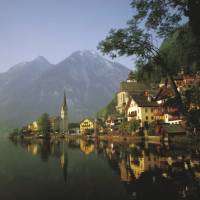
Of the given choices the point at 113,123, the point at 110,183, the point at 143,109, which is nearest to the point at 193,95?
the point at 110,183

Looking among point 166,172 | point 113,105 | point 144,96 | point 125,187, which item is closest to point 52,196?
point 125,187

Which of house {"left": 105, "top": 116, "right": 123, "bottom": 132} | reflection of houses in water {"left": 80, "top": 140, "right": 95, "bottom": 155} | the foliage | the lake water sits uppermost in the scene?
the foliage

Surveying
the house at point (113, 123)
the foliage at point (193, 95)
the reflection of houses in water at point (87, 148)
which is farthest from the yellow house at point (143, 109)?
the foliage at point (193, 95)

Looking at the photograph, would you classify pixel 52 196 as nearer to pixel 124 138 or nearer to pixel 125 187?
pixel 125 187

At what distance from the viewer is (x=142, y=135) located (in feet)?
282

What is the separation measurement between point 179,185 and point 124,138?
68302 millimetres

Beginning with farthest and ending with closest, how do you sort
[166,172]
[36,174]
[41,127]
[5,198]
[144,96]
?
[41,127]
[144,96]
[36,174]
[166,172]
[5,198]

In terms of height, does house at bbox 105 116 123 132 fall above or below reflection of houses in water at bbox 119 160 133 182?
above

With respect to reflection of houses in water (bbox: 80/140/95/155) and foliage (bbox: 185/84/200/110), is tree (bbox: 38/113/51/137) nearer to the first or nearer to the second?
reflection of houses in water (bbox: 80/140/95/155)

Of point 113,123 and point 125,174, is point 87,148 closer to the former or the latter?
point 125,174

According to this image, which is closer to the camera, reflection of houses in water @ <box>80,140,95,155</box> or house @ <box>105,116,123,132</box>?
reflection of houses in water @ <box>80,140,95,155</box>

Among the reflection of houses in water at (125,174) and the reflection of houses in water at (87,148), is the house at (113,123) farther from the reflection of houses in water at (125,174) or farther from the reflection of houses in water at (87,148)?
the reflection of houses in water at (125,174)

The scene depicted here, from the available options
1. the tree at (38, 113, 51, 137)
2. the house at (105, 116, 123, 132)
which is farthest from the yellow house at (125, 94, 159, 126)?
the tree at (38, 113, 51, 137)

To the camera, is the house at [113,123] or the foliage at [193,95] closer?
the foliage at [193,95]
